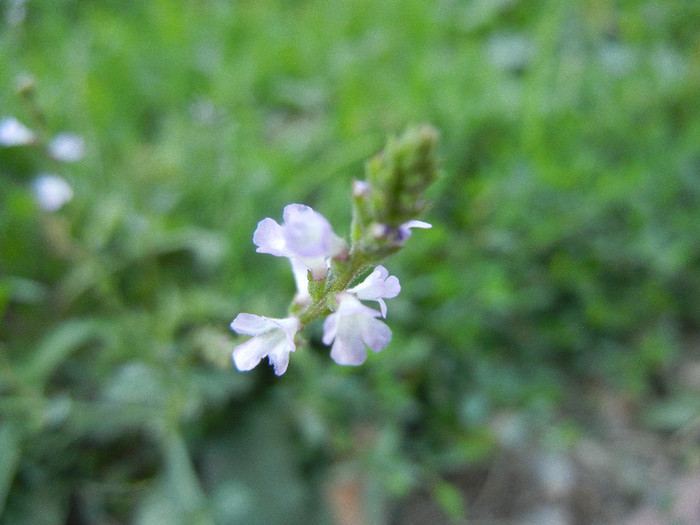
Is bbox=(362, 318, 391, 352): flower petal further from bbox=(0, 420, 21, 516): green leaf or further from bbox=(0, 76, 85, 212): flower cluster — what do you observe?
bbox=(0, 420, 21, 516): green leaf

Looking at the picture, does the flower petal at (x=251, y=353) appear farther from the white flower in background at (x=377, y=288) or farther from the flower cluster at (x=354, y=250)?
the white flower in background at (x=377, y=288)

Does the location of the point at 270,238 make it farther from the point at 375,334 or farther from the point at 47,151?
the point at 47,151

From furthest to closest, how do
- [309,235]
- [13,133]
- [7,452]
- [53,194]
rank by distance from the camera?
[53,194] → [13,133] → [7,452] → [309,235]

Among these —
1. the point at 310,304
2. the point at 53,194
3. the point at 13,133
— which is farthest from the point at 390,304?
the point at 13,133

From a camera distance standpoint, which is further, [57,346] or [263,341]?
[57,346]

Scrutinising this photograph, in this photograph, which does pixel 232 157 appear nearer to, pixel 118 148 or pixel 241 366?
pixel 118 148

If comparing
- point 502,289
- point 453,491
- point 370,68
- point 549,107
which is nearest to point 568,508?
point 453,491
